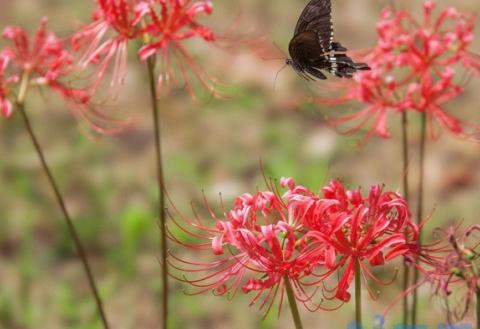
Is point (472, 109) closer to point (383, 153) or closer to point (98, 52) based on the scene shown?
point (383, 153)

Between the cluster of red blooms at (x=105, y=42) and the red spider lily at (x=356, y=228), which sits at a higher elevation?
the cluster of red blooms at (x=105, y=42)

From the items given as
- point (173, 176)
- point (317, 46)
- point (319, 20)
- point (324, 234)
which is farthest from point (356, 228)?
point (173, 176)

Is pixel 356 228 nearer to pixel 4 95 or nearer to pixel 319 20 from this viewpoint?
pixel 319 20

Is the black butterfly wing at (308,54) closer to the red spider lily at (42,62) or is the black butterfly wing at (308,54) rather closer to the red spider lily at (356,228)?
the red spider lily at (42,62)

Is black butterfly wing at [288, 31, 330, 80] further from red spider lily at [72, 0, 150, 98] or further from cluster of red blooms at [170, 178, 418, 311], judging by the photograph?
cluster of red blooms at [170, 178, 418, 311]

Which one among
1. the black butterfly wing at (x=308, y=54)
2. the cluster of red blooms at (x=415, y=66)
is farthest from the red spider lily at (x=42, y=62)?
the cluster of red blooms at (x=415, y=66)

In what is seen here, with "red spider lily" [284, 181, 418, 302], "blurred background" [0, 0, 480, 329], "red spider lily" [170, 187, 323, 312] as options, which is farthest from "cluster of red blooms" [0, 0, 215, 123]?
"blurred background" [0, 0, 480, 329]

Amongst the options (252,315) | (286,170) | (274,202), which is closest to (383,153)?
(286,170)
